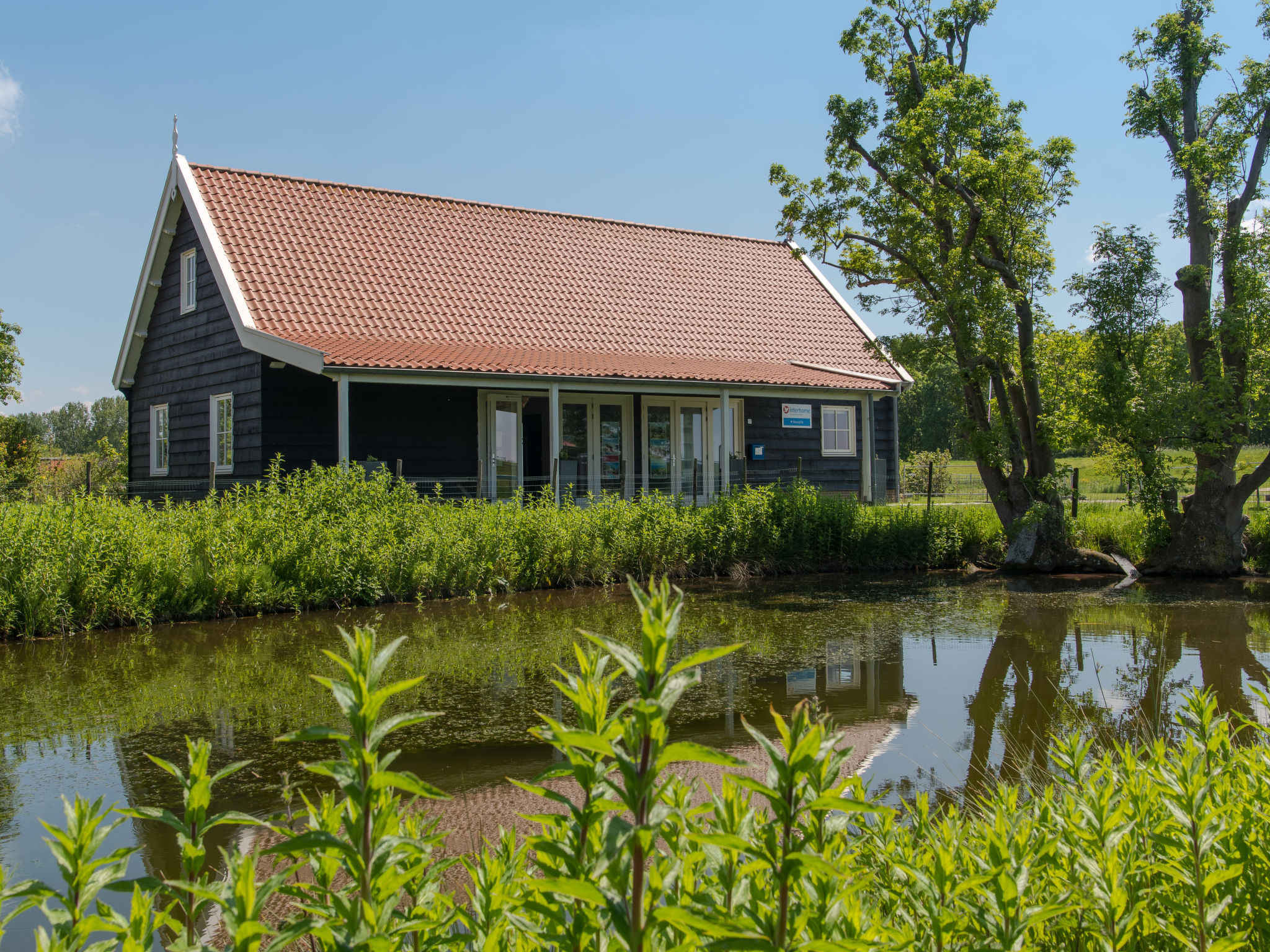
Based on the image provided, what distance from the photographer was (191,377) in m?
18.2

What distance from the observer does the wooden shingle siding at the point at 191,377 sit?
1631 cm

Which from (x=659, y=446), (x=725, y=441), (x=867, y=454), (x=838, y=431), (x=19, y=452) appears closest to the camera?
(x=725, y=441)

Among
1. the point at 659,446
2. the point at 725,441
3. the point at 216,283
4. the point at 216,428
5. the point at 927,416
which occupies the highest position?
the point at 927,416

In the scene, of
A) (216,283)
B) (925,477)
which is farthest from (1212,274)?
(925,477)

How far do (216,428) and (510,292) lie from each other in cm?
619

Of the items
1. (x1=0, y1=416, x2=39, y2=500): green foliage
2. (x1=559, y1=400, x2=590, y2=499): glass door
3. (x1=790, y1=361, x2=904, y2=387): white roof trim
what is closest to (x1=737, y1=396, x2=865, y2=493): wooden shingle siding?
(x1=790, y1=361, x2=904, y2=387): white roof trim

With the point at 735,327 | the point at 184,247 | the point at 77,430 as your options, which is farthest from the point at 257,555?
the point at 77,430

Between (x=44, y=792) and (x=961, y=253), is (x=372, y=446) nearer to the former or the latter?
(x=961, y=253)

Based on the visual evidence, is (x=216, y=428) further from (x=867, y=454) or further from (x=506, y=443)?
(x=867, y=454)

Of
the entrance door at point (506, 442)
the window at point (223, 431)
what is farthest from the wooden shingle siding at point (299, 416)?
the entrance door at point (506, 442)

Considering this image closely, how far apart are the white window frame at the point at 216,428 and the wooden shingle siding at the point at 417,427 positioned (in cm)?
229

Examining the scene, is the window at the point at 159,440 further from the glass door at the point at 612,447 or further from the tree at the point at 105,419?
the tree at the point at 105,419

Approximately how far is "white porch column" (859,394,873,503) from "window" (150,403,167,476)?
46.2 feet

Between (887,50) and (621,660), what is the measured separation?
17669 mm
